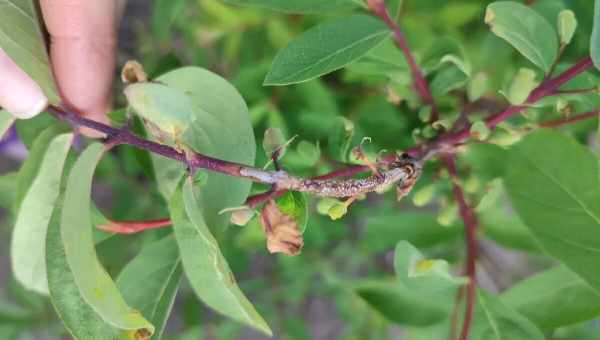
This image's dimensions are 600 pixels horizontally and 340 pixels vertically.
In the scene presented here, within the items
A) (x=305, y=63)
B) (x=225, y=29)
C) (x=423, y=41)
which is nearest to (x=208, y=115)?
(x=305, y=63)

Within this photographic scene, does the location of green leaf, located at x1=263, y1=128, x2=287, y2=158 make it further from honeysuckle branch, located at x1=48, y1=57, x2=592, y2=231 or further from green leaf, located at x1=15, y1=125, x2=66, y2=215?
green leaf, located at x1=15, y1=125, x2=66, y2=215

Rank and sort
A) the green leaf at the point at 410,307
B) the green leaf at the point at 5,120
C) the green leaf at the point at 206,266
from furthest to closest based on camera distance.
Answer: the green leaf at the point at 410,307 < the green leaf at the point at 5,120 < the green leaf at the point at 206,266

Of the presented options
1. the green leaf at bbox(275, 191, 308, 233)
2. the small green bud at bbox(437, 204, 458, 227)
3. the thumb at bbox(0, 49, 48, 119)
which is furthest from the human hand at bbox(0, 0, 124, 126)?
the small green bud at bbox(437, 204, 458, 227)

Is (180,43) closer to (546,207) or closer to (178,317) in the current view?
(178,317)

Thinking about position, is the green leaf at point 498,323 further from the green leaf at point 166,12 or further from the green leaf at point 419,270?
the green leaf at point 166,12

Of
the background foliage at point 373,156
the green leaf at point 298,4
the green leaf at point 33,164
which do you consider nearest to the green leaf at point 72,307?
the background foliage at point 373,156

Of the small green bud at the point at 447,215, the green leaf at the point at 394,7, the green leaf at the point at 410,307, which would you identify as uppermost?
the green leaf at the point at 394,7
